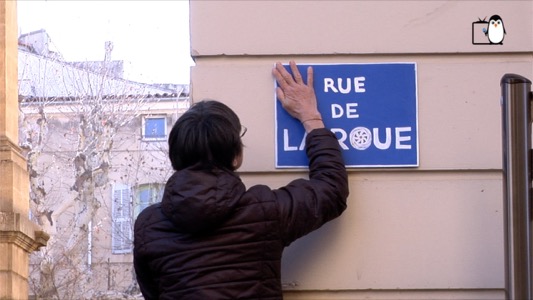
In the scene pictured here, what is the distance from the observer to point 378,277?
4.37 metres

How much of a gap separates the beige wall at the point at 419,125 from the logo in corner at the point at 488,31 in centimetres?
2

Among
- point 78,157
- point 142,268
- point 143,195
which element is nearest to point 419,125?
point 142,268

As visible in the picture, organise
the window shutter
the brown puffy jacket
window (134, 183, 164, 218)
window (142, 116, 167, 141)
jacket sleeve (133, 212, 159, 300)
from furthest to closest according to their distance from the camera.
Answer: window (142, 116, 167, 141) → the window shutter → window (134, 183, 164, 218) → jacket sleeve (133, 212, 159, 300) → the brown puffy jacket

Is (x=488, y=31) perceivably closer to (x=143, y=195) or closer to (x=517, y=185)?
(x=517, y=185)

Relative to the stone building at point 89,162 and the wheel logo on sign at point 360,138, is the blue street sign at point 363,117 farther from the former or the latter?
the stone building at point 89,162

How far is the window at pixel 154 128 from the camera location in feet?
103

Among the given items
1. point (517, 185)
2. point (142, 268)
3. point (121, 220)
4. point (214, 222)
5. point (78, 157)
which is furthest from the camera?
point (121, 220)

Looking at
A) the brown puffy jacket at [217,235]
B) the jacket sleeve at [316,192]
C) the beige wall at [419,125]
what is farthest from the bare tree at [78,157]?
the brown puffy jacket at [217,235]

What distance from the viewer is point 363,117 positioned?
14.4 feet

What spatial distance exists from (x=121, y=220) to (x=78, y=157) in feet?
9.41

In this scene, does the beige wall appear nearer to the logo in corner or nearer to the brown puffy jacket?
the logo in corner

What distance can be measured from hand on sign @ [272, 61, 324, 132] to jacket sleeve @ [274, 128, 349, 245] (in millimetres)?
74

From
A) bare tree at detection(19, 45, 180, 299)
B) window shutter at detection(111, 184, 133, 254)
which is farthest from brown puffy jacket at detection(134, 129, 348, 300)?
window shutter at detection(111, 184, 133, 254)

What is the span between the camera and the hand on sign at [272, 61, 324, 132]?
14.1 ft
